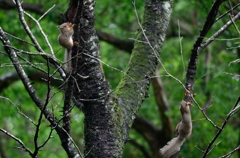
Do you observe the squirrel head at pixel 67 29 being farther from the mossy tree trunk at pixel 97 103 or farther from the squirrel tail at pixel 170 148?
the squirrel tail at pixel 170 148

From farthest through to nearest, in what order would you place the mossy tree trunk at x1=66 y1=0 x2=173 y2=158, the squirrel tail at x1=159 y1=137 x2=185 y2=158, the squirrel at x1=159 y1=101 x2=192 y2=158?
the mossy tree trunk at x1=66 y1=0 x2=173 y2=158, the squirrel tail at x1=159 y1=137 x2=185 y2=158, the squirrel at x1=159 y1=101 x2=192 y2=158

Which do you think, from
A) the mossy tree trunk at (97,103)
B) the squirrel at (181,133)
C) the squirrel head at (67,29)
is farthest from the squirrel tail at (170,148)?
the squirrel head at (67,29)

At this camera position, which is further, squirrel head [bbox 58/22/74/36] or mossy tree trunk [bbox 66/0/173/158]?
mossy tree trunk [bbox 66/0/173/158]

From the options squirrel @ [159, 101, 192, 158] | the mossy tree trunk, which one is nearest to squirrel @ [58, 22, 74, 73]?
the mossy tree trunk

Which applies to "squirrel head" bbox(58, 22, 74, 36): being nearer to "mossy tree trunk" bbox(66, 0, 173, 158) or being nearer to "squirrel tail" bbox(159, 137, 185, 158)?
"mossy tree trunk" bbox(66, 0, 173, 158)

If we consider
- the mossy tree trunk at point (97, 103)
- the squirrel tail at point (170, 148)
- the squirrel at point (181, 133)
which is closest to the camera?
the squirrel at point (181, 133)

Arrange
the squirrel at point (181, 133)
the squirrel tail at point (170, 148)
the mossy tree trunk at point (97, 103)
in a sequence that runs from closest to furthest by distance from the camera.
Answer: the squirrel at point (181, 133) → the squirrel tail at point (170, 148) → the mossy tree trunk at point (97, 103)

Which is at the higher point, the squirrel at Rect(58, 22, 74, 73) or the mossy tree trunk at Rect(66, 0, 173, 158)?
the squirrel at Rect(58, 22, 74, 73)

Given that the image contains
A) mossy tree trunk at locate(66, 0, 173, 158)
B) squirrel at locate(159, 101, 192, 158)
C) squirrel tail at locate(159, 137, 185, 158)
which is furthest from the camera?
mossy tree trunk at locate(66, 0, 173, 158)

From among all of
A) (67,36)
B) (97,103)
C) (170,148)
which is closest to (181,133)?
(170,148)

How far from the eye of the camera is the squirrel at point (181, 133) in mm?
3304

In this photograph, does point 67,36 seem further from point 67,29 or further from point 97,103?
point 97,103

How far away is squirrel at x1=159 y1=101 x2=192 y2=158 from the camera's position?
3.30 m

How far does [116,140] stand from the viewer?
3.83m
